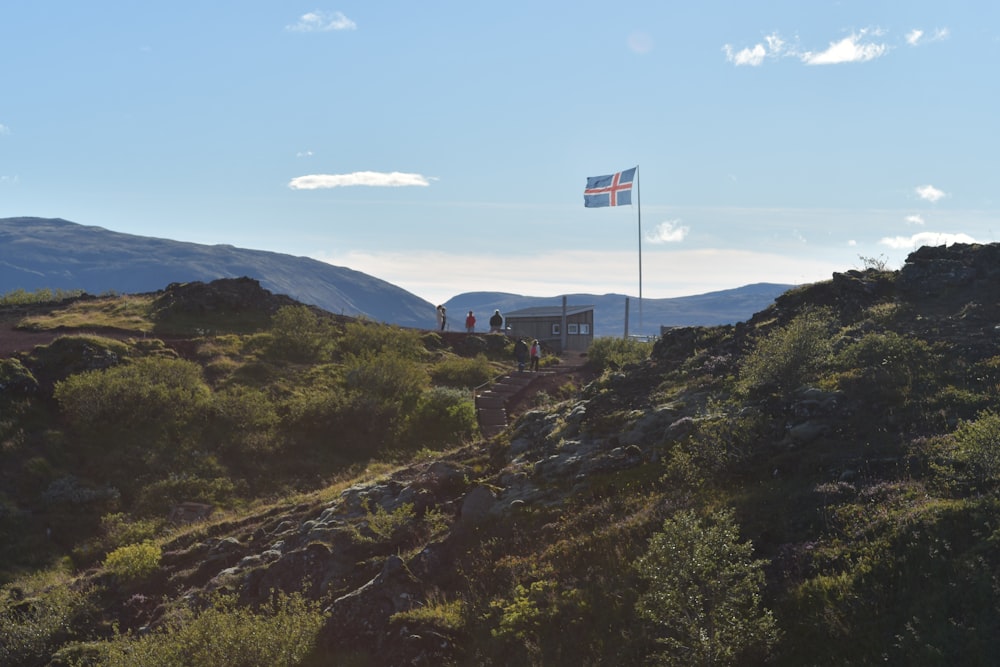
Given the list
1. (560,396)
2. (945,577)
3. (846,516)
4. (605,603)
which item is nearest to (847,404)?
(846,516)

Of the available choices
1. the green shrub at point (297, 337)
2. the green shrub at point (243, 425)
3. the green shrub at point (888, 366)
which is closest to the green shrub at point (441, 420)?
the green shrub at point (243, 425)

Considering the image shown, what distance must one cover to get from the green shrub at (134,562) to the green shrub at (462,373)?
1983 cm

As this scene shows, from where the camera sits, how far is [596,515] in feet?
41.6

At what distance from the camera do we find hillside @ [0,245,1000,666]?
8297 mm

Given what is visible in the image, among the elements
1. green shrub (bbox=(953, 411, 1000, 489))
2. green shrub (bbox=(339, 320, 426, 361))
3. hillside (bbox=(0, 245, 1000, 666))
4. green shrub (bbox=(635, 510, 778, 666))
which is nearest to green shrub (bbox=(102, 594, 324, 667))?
hillside (bbox=(0, 245, 1000, 666))

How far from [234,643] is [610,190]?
152 feet

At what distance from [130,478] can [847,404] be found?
21630mm

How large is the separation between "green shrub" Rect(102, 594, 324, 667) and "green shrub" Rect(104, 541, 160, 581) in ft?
14.9

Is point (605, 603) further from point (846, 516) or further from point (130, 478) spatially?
point (130, 478)

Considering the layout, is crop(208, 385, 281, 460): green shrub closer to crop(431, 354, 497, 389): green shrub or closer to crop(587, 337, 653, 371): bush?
crop(431, 354, 497, 389): green shrub

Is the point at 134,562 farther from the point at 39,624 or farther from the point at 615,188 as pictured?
the point at 615,188

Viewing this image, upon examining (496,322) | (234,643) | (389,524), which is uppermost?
(496,322)

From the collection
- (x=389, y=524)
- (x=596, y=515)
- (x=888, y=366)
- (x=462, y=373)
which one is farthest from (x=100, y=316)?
(x=888, y=366)

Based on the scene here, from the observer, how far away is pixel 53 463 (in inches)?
901
